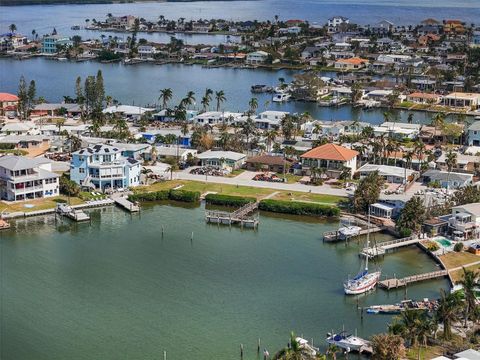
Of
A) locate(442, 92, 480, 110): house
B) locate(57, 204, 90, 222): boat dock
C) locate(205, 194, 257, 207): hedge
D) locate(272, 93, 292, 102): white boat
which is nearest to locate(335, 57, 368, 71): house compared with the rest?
locate(272, 93, 292, 102): white boat

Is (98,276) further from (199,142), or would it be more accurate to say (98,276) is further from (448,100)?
(448,100)

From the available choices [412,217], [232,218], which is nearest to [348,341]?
[412,217]

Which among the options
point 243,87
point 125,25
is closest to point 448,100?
point 243,87

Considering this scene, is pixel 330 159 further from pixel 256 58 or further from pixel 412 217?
pixel 256 58

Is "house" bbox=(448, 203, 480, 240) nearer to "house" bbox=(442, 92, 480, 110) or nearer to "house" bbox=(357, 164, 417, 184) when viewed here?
"house" bbox=(357, 164, 417, 184)

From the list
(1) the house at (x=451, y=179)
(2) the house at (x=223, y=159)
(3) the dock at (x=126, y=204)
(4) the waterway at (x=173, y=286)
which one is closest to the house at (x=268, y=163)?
(2) the house at (x=223, y=159)

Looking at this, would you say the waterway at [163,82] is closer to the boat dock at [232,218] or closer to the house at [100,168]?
the house at [100,168]
